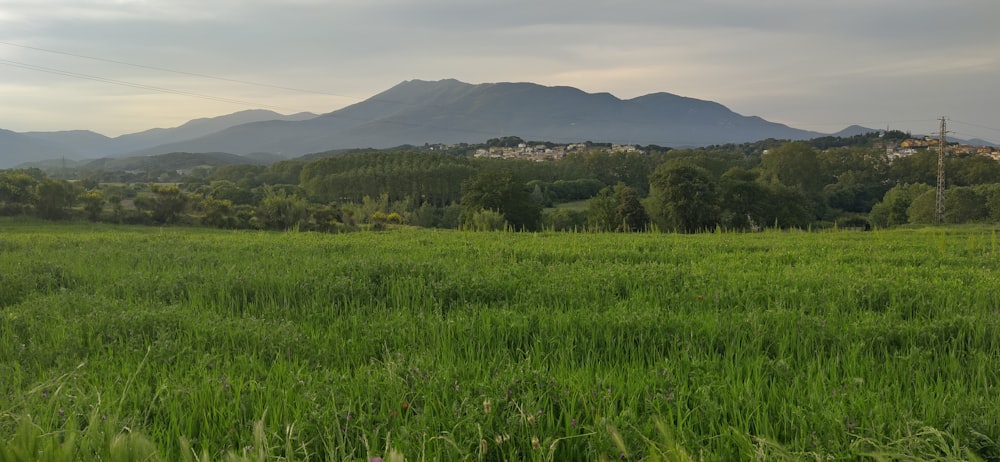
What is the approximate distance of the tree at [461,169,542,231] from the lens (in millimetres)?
66375

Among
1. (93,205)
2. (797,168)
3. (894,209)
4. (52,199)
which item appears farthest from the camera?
(797,168)

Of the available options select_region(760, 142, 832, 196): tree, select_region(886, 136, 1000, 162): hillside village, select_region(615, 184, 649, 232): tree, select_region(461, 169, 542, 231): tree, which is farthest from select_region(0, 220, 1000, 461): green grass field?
select_region(886, 136, 1000, 162): hillside village

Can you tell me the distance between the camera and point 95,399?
3.01 meters

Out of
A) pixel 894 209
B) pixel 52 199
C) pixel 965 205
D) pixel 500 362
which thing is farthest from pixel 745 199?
pixel 500 362

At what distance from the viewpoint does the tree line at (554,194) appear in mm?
42375

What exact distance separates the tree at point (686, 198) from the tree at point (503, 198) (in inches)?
646

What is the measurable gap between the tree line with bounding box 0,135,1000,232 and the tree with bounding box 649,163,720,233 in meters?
0.13

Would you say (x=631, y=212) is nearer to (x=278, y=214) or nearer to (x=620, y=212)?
(x=620, y=212)

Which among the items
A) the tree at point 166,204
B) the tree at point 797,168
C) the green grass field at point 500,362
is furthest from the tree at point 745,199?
the green grass field at point 500,362

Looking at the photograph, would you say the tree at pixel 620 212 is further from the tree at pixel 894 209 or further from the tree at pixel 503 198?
the tree at pixel 894 209

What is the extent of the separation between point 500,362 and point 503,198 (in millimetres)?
63885

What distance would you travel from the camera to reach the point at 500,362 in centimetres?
361

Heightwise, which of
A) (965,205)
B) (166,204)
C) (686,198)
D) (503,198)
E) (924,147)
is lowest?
(965,205)

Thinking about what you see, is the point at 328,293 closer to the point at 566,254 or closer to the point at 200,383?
the point at 200,383
